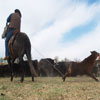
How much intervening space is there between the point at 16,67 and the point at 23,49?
6681 mm

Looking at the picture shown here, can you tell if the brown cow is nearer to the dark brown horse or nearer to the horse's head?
the dark brown horse

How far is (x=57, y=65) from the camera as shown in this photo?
1377 centimetres

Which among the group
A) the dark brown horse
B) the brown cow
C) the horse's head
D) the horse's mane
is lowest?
the brown cow

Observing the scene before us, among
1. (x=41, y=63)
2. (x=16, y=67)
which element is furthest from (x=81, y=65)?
(x=16, y=67)

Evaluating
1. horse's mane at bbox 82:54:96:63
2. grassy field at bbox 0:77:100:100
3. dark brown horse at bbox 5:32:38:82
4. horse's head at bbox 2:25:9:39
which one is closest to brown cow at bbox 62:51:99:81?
horse's mane at bbox 82:54:96:63

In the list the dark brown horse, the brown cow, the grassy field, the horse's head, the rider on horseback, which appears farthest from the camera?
the horse's head

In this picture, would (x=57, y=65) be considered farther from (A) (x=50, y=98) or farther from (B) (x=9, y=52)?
(A) (x=50, y=98)

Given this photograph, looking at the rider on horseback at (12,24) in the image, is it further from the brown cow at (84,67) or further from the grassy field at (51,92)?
the grassy field at (51,92)

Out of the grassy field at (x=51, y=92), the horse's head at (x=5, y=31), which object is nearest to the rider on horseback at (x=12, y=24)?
the horse's head at (x=5, y=31)

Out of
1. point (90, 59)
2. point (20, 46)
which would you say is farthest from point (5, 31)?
point (90, 59)

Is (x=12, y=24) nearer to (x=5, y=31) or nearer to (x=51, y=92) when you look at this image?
(x=5, y=31)

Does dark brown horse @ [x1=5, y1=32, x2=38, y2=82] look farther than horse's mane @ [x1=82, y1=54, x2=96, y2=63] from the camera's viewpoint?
No

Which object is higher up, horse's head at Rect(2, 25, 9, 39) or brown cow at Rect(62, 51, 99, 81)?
horse's head at Rect(2, 25, 9, 39)

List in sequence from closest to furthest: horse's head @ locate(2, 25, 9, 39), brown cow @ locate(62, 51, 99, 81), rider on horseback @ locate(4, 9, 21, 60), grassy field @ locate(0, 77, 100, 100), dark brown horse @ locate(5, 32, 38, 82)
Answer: grassy field @ locate(0, 77, 100, 100) < dark brown horse @ locate(5, 32, 38, 82) < brown cow @ locate(62, 51, 99, 81) < rider on horseback @ locate(4, 9, 21, 60) < horse's head @ locate(2, 25, 9, 39)
